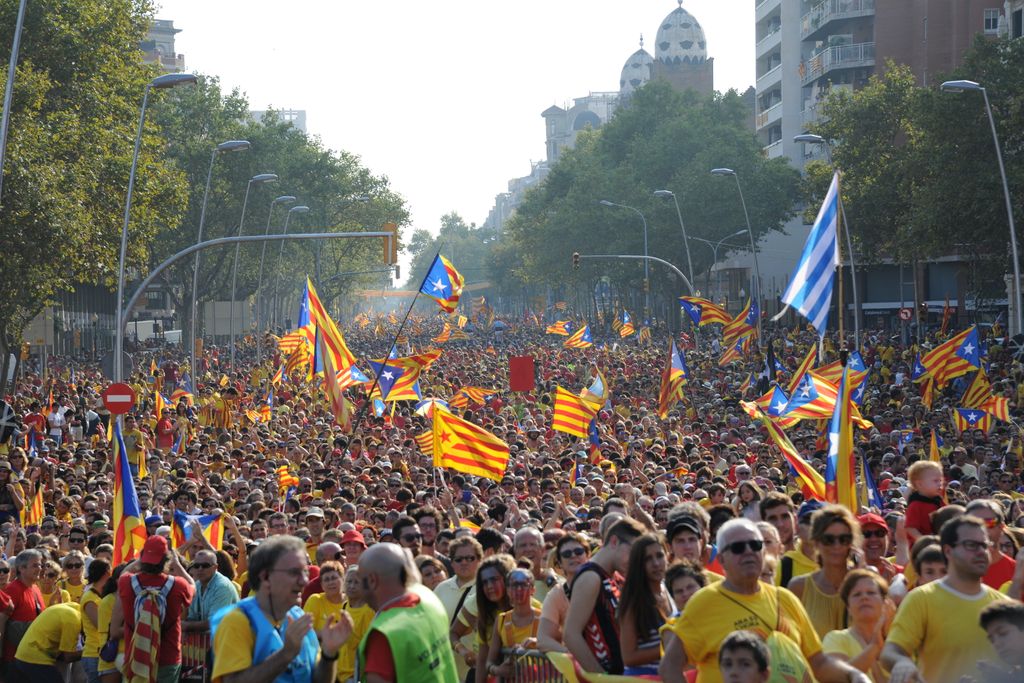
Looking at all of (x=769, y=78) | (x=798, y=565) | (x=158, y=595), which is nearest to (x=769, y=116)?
(x=769, y=78)

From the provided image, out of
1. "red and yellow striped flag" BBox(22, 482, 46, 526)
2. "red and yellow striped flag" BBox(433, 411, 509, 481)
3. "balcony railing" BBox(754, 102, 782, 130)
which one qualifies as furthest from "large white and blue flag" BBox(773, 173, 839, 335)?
"balcony railing" BBox(754, 102, 782, 130)

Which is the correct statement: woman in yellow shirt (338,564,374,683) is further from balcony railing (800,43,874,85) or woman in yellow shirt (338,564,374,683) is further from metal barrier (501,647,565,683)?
balcony railing (800,43,874,85)

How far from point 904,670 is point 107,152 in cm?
3426

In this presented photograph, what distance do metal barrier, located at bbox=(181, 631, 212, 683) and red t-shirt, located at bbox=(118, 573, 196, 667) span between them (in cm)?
14

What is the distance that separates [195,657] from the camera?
8.45 metres

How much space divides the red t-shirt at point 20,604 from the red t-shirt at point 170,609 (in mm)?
1983

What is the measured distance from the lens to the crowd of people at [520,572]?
5.73 meters

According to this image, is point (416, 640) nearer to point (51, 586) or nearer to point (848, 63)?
point (51, 586)

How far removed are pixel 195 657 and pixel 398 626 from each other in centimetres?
331

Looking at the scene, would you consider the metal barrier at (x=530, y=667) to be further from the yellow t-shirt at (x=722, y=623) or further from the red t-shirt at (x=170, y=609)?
the red t-shirt at (x=170, y=609)

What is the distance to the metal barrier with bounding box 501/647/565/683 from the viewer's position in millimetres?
7070

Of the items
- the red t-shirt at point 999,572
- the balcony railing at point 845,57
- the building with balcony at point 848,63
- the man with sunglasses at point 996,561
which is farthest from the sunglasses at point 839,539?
the balcony railing at point 845,57

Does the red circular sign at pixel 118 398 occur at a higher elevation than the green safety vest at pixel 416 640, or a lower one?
lower

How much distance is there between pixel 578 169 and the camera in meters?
80.6
